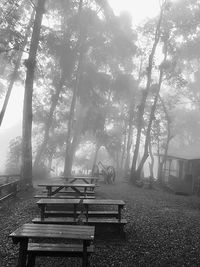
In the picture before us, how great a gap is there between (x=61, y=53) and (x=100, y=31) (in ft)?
17.3

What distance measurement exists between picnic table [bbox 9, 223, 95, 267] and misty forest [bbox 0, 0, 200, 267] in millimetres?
36

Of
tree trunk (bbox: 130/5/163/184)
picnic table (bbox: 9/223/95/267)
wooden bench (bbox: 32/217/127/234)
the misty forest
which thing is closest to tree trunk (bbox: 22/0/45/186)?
the misty forest

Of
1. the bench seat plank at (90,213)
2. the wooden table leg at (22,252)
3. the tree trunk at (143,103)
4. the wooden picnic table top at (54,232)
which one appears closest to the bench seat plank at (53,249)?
the wooden table leg at (22,252)

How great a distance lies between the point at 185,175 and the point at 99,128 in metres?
11.3

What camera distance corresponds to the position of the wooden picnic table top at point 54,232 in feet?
14.9

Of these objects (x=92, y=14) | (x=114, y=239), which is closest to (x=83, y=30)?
(x=92, y=14)

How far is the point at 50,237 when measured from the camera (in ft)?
15.0

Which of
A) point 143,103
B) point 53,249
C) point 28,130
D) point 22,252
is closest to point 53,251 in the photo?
point 53,249

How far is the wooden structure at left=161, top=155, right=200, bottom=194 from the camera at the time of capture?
22811 mm

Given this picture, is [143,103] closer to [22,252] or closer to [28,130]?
[28,130]

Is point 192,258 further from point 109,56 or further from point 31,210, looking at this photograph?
point 109,56

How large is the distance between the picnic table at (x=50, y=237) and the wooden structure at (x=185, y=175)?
667 inches

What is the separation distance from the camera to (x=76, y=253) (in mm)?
4914

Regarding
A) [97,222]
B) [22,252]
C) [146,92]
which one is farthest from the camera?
[146,92]
